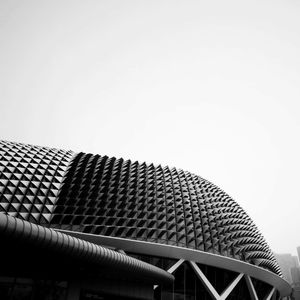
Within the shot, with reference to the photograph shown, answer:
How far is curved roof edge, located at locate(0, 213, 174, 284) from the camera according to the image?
12164mm

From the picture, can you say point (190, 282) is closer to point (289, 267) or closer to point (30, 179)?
point (30, 179)

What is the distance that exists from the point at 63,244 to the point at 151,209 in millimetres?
25026

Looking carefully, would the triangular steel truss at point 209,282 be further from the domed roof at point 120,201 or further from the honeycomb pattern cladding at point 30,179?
the honeycomb pattern cladding at point 30,179

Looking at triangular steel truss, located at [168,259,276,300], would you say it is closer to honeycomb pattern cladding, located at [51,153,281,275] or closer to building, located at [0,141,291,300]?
building, located at [0,141,291,300]

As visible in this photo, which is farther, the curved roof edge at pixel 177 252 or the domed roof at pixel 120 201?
the domed roof at pixel 120 201

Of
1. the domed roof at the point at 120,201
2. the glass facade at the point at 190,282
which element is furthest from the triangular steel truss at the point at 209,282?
the domed roof at the point at 120,201

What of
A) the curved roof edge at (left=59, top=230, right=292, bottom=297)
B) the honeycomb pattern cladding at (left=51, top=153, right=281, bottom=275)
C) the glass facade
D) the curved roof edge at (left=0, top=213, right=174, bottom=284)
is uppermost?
the curved roof edge at (left=0, top=213, right=174, bottom=284)

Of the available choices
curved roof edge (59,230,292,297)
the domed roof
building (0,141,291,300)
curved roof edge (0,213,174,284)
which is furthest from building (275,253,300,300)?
curved roof edge (0,213,174,284)

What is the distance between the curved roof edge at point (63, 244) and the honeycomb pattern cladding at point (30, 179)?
683 inches

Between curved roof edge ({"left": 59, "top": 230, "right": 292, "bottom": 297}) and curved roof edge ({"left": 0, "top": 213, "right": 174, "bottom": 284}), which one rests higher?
curved roof edge ({"left": 0, "top": 213, "right": 174, "bottom": 284})

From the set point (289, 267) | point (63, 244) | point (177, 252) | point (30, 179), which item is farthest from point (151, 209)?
point (289, 267)

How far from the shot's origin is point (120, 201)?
127 ft

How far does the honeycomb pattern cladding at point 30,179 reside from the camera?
34719 millimetres

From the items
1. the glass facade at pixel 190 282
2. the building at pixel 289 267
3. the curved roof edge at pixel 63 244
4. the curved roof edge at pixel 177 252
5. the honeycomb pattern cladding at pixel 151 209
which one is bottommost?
the building at pixel 289 267
